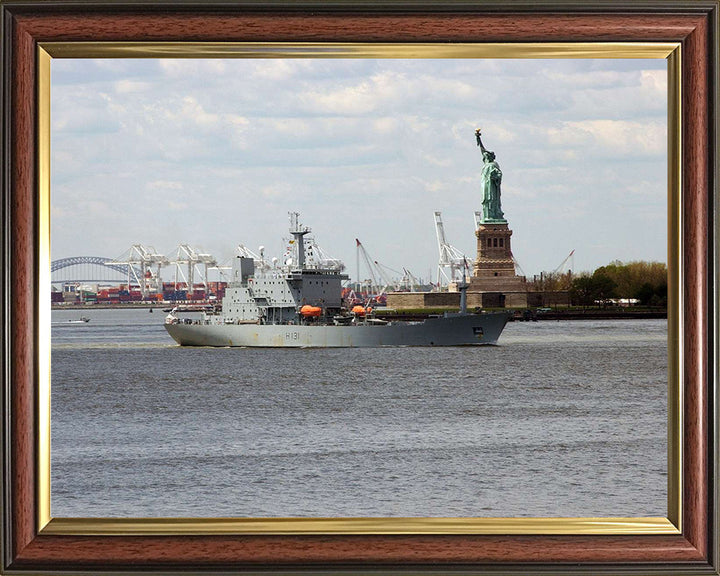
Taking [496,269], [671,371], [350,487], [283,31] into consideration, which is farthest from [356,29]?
[496,269]

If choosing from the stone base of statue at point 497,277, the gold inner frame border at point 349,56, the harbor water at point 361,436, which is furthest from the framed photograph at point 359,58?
the stone base of statue at point 497,277

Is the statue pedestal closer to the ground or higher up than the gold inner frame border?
higher up

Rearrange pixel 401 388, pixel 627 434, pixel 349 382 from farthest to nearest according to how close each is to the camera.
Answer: pixel 349 382
pixel 401 388
pixel 627 434

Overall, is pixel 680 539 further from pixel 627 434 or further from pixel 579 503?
pixel 627 434

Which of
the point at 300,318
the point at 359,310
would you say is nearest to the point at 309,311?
the point at 300,318

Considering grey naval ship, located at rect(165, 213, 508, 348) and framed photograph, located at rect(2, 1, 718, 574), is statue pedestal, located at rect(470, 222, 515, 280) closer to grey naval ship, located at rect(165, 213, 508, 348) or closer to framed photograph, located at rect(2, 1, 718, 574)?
grey naval ship, located at rect(165, 213, 508, 348)

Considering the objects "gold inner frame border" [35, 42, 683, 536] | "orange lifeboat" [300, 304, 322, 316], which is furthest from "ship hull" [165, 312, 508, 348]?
"gold inner frame border" [35, 42, 683, 536]
